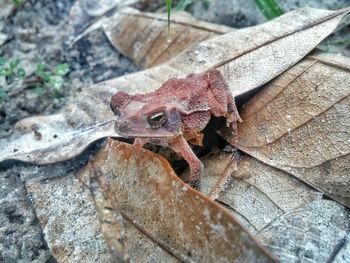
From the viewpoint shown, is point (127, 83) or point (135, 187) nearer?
point (135, 187)

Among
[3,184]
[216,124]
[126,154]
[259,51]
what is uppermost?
[259,51]

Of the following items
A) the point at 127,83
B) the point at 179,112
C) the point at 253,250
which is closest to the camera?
the point at 253,250

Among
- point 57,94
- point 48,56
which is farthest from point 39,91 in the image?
point 48,56

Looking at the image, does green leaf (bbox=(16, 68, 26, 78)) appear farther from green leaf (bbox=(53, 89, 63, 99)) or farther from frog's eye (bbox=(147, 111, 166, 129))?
frog's eye (bbox=(147, 111, 166, 129))

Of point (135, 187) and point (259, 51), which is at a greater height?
point (259, 51)

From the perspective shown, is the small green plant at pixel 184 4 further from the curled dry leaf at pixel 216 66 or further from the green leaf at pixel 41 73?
the green leaf at pixel 41 73

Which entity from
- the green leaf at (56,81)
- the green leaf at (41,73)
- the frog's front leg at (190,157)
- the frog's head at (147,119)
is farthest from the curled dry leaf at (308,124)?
the green leaf at (41,73)

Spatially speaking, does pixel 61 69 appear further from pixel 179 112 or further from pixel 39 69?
pixel 179 112

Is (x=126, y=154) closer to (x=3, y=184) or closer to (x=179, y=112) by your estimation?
(x=179, y=112)

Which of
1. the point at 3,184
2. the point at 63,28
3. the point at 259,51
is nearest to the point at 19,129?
the point at 3,184
